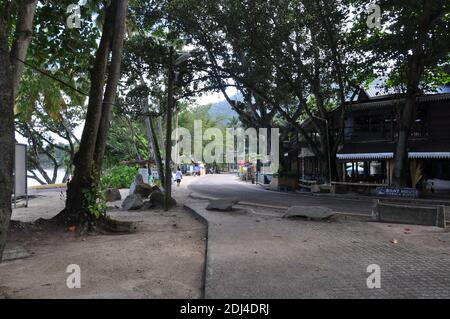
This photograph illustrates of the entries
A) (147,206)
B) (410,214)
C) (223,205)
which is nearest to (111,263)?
(223,205)

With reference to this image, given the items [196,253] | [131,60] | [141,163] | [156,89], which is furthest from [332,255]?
[141,163]

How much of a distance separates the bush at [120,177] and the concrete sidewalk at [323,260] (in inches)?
781

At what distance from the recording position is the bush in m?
28.9

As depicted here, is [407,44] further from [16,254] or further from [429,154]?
[16,254]

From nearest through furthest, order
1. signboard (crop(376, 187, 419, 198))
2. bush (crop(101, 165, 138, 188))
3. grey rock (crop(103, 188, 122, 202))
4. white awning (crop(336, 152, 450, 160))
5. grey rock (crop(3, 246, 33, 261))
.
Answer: grey rock (crop(3, 246, 33, 261)), signboard (crop(376, 187, 419, 198)), grey rock (crop(103, 188, 122, 202)), white awning (crop(336, 152, 450, 160)), bush (crop(101, 165, 138, 188))

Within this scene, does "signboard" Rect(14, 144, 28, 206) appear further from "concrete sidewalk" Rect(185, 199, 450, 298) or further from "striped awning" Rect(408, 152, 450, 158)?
"striped awning" Rect(408, 152, 450, 158)

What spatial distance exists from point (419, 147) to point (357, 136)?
158 inches

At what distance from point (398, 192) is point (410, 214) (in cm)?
906

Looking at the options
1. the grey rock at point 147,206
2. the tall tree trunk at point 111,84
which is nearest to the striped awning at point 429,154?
the grey rock at point 147,206

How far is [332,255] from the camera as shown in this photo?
6.82 meters

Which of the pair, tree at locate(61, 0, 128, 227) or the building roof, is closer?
tree at locate(61, 0, 128, 227)

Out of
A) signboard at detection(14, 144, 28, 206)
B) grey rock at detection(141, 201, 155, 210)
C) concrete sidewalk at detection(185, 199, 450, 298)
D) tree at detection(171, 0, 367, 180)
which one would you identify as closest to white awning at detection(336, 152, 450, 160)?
tree at detection(171, 0, 367, 180)

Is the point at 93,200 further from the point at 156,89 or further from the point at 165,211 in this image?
the point at 156,89

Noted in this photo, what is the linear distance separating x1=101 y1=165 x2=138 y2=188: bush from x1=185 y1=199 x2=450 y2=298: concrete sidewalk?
65.1 feet
